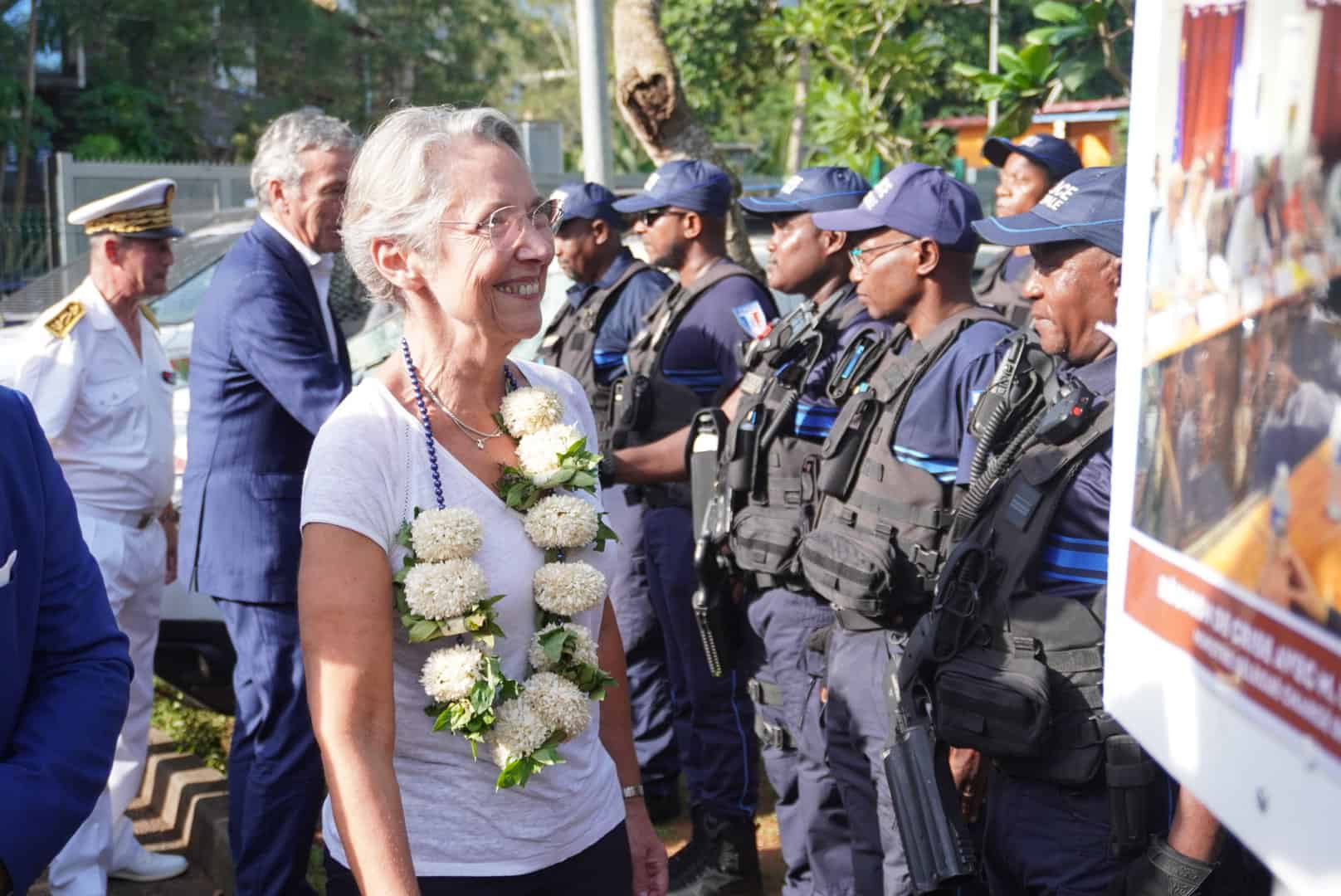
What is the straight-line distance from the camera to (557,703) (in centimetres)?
218

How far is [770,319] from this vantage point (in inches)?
185

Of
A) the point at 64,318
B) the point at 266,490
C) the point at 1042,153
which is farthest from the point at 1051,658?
the point at 1042,153

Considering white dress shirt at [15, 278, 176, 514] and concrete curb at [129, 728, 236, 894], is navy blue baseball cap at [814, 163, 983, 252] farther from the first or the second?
concrete curb at [129, 728, 236, 894]

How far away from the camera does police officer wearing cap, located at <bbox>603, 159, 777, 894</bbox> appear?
450cm

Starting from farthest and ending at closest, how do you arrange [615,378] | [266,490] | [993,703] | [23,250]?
[23,250], [615,378], [266,490], [993,703]

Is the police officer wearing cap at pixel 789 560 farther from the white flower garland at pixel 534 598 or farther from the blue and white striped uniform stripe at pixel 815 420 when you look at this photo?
the white flower garland at pixel 534 598

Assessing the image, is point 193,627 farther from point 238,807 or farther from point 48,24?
point 48,24

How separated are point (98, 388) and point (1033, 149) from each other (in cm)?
364

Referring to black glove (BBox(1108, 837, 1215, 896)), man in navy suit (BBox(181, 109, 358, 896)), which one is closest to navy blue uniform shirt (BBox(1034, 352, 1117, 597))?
black glove (BBox(1108, 837, 1215, 896))

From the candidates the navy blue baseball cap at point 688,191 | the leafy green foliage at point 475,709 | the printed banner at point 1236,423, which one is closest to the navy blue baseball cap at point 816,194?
the navy blue baseball cap at point 688,191

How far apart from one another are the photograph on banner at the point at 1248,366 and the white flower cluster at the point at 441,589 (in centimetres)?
104

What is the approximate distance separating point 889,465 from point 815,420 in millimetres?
590

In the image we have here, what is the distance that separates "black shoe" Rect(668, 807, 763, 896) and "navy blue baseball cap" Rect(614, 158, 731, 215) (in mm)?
2188

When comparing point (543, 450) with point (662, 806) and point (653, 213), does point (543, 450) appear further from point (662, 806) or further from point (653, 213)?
point (662, 806)
